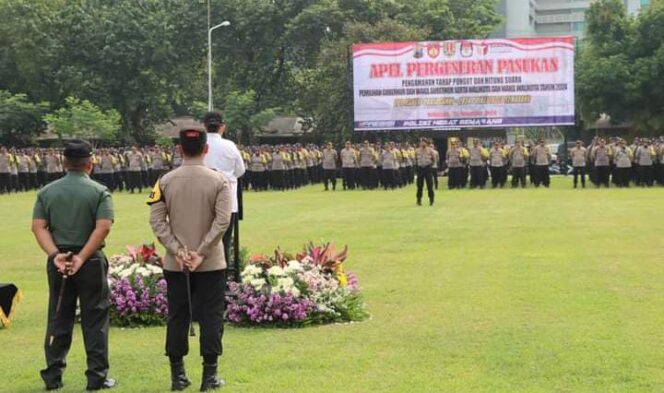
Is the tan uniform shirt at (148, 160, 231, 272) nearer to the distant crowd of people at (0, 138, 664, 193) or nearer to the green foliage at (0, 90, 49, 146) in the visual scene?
the distant crowd of people at (0, 138, 664, 193)

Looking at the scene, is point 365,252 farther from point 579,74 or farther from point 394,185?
point 579,74

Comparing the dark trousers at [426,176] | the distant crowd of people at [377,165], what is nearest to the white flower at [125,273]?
the dark trousers at [426,176]

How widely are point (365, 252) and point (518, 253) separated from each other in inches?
87.1

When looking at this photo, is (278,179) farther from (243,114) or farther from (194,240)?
(194,240)

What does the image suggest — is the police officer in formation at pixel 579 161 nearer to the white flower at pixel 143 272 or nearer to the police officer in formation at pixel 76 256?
the white flower at pixel 143 272

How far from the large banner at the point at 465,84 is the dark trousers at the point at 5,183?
1311 centimetres

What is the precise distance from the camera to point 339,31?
4719 cm

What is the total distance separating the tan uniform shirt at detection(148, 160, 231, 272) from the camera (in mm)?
6016

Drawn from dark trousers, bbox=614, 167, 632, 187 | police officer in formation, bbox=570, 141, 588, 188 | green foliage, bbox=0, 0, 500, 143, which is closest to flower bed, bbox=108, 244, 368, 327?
police officer in formation, bbox=570, 141, 588, 188

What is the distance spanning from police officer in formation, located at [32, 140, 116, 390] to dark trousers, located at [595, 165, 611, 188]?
87.2 feet

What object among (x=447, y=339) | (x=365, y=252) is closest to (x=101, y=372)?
(x=447, y=339)

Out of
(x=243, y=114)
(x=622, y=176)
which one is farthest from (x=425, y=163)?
(x=243, y=114)

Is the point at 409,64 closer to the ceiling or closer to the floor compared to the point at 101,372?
closer to the ceiling

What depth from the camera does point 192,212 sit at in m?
6.03
